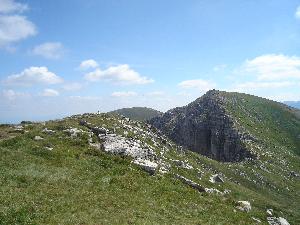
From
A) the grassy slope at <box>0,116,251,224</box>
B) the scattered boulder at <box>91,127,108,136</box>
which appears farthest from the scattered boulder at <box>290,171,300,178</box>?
the grassy slope at <box>0,116,251,224</box>

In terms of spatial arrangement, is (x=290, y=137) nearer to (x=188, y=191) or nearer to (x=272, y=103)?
(x=272, y=103)

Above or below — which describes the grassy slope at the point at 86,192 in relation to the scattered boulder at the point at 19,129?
below

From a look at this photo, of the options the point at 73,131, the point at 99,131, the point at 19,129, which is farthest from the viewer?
the point at 99,131

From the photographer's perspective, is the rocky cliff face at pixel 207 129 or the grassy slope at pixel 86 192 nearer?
the grassy slope at pixel 86 192

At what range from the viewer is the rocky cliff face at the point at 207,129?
104 metres

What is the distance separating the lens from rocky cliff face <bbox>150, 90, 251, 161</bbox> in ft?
341

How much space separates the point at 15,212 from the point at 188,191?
51.9 ft

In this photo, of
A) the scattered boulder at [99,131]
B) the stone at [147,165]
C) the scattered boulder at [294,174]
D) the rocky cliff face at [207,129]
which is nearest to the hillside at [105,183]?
the scattered boulder at [99,131]

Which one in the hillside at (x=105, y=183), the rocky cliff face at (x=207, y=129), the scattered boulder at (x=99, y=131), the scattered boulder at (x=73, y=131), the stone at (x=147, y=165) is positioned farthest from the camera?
the rocky cliff face at (x=207, y=129)

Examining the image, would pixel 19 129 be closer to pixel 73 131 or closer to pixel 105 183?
pixel 73 131

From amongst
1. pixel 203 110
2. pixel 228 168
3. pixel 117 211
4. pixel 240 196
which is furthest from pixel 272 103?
pixel 117 211

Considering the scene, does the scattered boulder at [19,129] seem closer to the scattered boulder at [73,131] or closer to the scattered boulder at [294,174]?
the scattered boulder at [73,131]

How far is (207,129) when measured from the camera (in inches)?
4921

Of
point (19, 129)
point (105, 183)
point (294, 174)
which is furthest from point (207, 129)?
point (105, 183)
